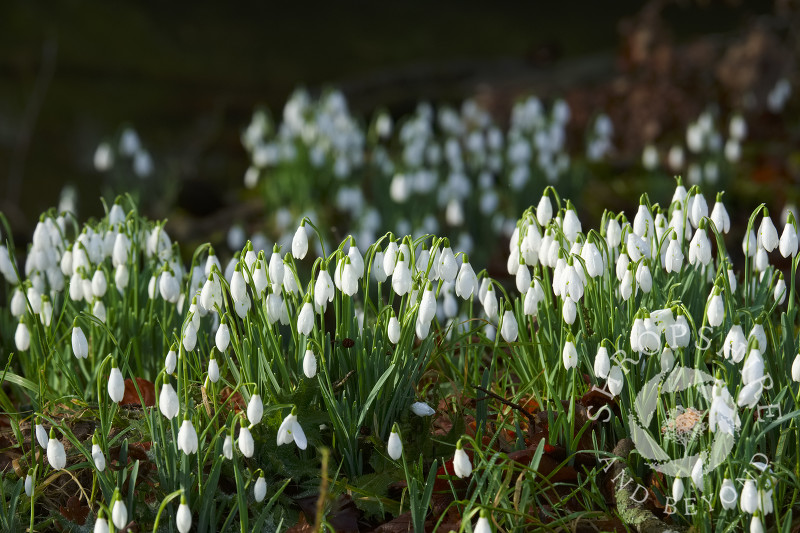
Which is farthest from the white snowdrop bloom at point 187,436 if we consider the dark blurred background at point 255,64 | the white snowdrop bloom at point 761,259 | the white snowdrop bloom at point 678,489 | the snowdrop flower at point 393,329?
the dark blurred background at point 255,64

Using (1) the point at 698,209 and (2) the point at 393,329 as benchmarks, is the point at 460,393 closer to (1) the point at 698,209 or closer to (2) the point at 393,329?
(2) the point at 393,329

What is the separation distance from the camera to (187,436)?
2.07m

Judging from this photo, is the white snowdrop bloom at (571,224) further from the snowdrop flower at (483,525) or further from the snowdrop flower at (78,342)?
the snowdrop flower at (78,342)

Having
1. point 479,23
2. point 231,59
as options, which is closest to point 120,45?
point 231,59

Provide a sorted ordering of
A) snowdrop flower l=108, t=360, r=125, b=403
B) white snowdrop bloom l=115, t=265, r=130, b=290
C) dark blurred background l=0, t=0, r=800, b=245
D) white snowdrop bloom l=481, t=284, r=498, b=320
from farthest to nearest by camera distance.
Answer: dark blurred background l=0, t=0, r=800, b=245, white snowdrop bloom l=115, t=265, r=130, b=290, white snowdrop bloom l=481, t=284, r=498, b=320, snowdrop flower l=108, t=360, r=125, b=403

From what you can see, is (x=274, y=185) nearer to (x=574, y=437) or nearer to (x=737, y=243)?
(x=737, y=243)

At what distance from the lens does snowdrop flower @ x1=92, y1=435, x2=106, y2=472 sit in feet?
7.04

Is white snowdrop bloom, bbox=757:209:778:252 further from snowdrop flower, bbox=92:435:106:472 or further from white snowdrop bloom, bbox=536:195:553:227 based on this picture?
snowdrop flower, bbox=92:435:106:472

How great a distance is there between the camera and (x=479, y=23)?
1015 centimetres

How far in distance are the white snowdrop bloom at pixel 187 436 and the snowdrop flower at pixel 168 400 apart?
73 mm

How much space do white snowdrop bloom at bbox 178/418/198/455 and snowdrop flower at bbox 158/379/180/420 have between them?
0.24ft

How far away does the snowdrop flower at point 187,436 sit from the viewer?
206 cm

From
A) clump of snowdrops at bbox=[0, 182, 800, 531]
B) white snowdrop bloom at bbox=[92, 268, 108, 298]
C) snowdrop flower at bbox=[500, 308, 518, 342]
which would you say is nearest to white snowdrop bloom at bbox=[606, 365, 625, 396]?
clump of snowdrops at bbox=[0, 182, 800, 531]

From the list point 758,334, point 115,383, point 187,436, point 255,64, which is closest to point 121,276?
point 115,383
